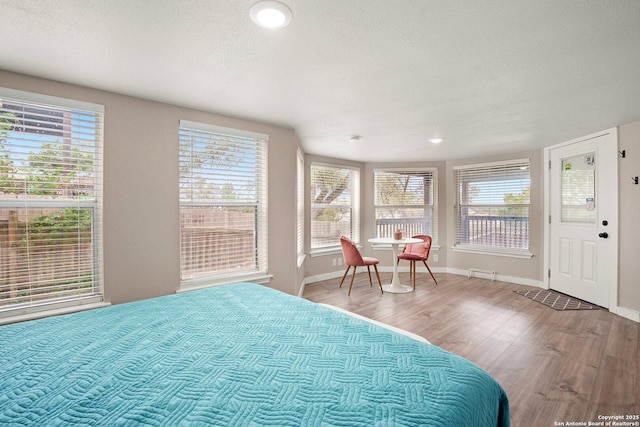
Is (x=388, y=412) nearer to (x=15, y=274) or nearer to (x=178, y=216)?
(x=178, y=216)

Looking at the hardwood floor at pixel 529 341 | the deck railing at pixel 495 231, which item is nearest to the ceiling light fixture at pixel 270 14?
the hardwood floor at pixel 529 341

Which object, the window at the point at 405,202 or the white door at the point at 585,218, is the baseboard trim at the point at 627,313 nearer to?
the white door at the point at 585,218

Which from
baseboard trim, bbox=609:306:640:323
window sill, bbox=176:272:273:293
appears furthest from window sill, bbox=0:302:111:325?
baseboard trim, bbox=609:306:640:323

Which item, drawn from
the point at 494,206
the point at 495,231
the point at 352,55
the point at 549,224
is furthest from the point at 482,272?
the point at 352,55

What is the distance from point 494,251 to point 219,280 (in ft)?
15.3

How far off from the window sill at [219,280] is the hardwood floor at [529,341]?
121 centimetres

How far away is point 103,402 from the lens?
95cm

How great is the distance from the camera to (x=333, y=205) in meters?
5.49

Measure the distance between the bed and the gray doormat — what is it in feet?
11.6

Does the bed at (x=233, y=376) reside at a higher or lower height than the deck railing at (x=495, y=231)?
lower

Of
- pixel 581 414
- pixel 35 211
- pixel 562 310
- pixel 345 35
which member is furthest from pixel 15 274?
pixel 562 310

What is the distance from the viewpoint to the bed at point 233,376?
0.89m

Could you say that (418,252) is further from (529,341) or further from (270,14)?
(270,14)

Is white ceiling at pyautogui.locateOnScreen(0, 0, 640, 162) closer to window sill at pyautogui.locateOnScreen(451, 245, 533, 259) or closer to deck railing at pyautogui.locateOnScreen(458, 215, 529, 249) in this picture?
deck railing at pyautogui.locateOnScreen(458, 215, 529, 249)
